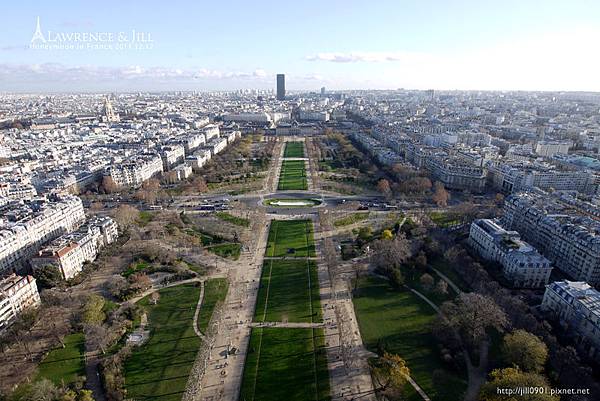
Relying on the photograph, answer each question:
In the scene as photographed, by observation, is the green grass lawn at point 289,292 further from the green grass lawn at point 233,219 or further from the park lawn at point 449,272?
the park lawn at point 449,272

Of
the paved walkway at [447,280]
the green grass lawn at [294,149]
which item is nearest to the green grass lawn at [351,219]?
the paved walkway at [447,280]

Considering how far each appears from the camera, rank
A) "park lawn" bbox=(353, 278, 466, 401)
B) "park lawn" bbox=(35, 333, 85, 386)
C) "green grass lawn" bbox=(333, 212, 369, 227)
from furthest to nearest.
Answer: "green grass lawn" bbox=(333, 212, 369, 227)
"park lawn" bbox=(35, 333, 85, 386)
"park lawn" bbox=(353, 278, 466, 401)

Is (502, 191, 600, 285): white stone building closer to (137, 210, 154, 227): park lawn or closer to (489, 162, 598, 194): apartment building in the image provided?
(489, 162, 598, 194): apartment building

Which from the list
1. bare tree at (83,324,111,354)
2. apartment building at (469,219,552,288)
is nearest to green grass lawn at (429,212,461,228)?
apartment building at (469,219,552,288)

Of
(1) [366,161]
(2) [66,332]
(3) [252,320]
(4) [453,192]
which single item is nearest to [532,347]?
(3) [252,320]

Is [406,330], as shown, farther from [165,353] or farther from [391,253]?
[165,353]
